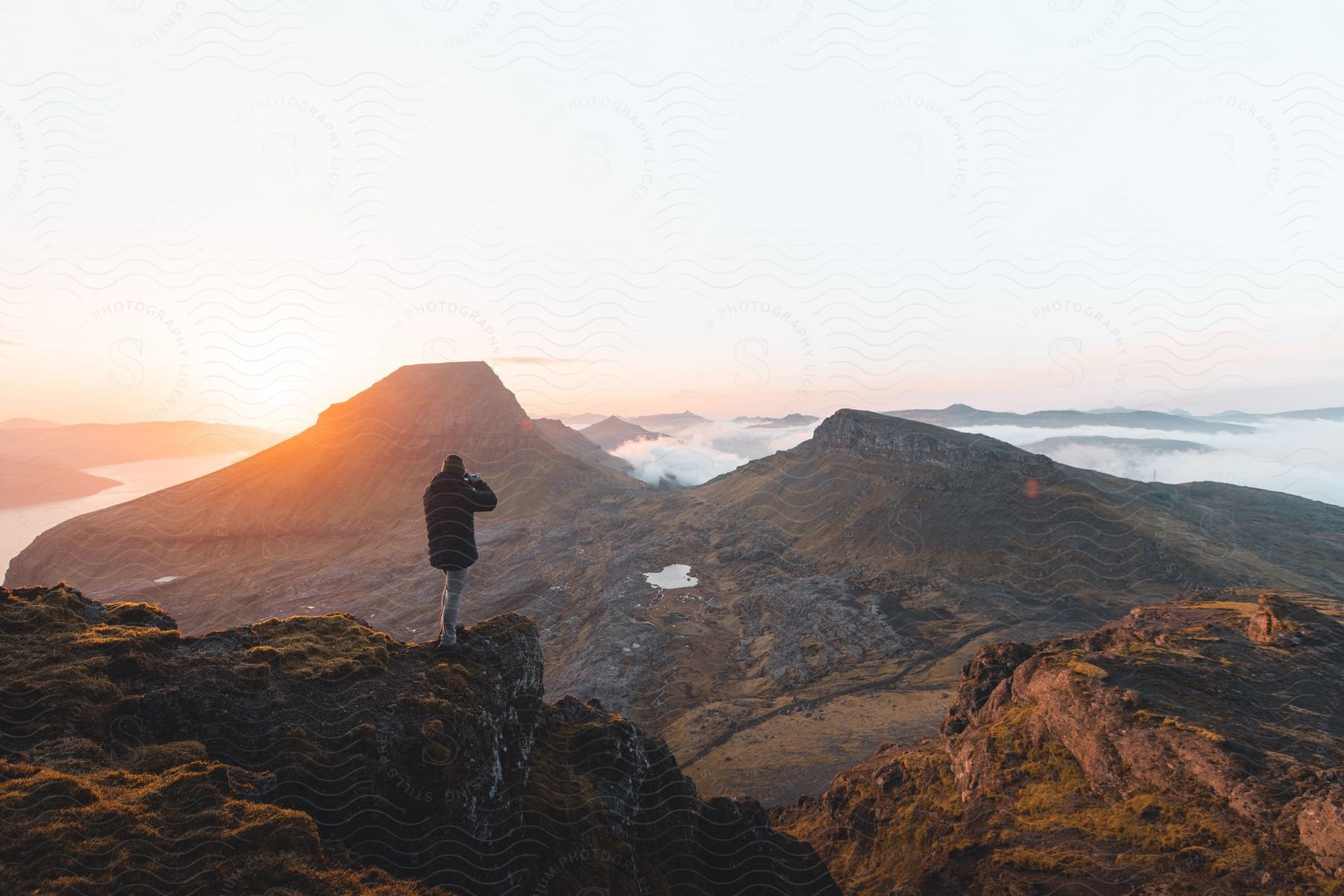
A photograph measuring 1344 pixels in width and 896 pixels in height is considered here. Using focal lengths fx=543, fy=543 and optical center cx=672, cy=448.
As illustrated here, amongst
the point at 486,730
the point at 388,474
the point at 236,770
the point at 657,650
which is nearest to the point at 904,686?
the point at 657,650

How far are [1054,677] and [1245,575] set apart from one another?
118972mm

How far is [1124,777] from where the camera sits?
23.8m

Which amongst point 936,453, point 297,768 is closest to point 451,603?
point 297,768

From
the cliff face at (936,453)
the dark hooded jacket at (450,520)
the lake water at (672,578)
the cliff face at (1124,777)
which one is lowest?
the lake water at (672,578)

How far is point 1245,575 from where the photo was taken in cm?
10519

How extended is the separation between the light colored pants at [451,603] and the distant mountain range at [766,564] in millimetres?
43705

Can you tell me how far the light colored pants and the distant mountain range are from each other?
43705 mm

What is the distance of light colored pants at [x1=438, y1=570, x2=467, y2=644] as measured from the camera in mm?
16344

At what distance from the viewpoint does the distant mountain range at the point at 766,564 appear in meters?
78.3

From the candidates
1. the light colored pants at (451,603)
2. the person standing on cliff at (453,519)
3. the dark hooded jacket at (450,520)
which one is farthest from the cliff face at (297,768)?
the dark hooded jacket at (450,520)

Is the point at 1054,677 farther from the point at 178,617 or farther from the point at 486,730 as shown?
the point at 178,617

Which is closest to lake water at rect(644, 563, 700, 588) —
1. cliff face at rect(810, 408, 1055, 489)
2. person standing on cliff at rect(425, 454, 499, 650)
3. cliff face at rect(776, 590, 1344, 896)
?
cliff face at rect(810, 408, 1055, 489)

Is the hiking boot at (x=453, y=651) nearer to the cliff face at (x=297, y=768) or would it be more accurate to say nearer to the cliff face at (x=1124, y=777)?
the cliff face at (x=297, y=768)

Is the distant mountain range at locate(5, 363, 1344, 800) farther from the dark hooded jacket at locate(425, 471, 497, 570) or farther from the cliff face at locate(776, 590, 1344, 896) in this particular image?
the dark hooded jacket at locate(425, 471, 497, 570)
